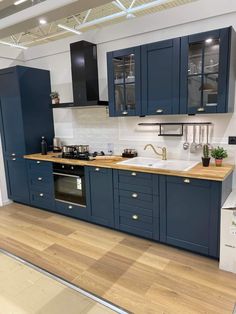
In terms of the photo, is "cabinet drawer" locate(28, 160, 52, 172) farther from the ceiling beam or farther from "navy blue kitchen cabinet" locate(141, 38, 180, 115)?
the ceiling beam

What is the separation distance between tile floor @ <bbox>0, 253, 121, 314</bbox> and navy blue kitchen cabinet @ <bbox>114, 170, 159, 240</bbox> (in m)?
1.04

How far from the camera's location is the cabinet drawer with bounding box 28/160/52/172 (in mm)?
3577

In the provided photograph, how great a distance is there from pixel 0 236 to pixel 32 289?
1.25m

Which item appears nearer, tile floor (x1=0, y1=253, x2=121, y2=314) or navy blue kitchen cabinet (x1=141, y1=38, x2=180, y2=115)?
tile floor (x1=0, y1=253, x2=121, y2=314)

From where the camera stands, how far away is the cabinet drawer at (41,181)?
3.63m

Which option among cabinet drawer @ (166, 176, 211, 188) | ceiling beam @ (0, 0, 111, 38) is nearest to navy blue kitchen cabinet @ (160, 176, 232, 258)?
cabinet drawer @ (166, 176, 211, 188)

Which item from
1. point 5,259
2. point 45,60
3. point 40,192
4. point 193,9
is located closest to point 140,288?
point 5,259

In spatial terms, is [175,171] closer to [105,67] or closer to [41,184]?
[105,67]

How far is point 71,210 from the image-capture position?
11.3 ft

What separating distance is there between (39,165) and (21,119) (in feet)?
2.65

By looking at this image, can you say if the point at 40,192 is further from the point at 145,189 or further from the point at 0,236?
the point at 145,189

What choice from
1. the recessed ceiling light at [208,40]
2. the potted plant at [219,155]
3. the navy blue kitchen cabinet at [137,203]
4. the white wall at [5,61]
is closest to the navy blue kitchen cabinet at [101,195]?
the navy blue kitchen cabinet at [137,203]

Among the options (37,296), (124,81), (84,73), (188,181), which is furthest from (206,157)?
(37,296)

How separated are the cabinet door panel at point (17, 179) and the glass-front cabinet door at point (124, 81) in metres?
1.92
